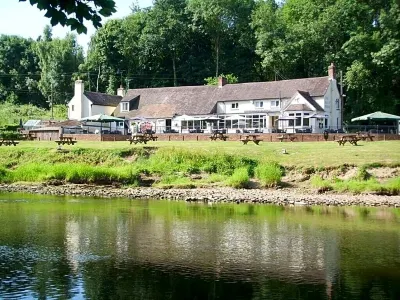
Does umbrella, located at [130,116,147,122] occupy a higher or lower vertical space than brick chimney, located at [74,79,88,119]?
lower

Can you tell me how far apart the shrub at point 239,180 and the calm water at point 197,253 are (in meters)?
9.05

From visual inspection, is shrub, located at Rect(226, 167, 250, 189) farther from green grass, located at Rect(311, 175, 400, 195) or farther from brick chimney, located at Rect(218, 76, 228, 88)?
brick chimney, located at Rect(218, 76, 228, 88)

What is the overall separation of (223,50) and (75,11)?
281 feet

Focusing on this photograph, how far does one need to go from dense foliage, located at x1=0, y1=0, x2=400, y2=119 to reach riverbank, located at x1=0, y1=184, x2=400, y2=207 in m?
35.7

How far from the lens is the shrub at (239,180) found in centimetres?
4112

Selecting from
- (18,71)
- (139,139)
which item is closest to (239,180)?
(139,139)

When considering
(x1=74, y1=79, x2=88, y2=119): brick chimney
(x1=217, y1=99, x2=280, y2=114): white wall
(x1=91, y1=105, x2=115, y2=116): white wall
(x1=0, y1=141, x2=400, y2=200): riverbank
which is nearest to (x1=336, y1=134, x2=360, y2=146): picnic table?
(x1=0, y1=141, x2=400, y2=200): riverbank

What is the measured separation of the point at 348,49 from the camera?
235 feet

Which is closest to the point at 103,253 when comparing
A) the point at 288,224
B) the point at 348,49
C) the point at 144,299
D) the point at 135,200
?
the point at 144,299

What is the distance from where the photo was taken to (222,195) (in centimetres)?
3834

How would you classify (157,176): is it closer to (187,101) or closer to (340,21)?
(187,101)

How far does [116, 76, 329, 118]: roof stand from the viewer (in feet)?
229

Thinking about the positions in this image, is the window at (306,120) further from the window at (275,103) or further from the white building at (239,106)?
the window at (275,103)

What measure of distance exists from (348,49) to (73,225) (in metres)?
54.5
